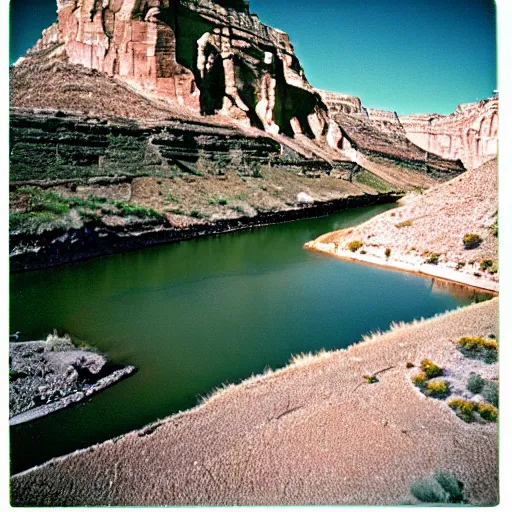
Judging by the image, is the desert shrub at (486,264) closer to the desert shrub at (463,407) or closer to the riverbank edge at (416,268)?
the riverbank edge at (416,268)

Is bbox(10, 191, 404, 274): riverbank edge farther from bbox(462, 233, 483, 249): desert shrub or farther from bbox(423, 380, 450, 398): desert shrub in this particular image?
bbox(462, 233, 483, 249): desert shrub

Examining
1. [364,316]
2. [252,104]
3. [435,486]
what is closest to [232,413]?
[435,486]

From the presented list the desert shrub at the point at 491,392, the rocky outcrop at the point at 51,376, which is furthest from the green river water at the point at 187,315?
the desert shrub at the point at 491,392

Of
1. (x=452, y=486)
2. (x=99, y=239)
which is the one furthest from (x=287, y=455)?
(x=99, y=239)

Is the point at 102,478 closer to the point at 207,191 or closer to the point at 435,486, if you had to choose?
the point at 435,486

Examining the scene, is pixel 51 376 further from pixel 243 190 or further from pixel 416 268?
pixel 243 190

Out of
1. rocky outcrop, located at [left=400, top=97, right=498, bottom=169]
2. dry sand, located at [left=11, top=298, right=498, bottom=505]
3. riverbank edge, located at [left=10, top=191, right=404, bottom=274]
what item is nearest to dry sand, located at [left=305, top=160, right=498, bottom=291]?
riverbank edge, located at [left=10, top=191, right=404, bottom=274]
